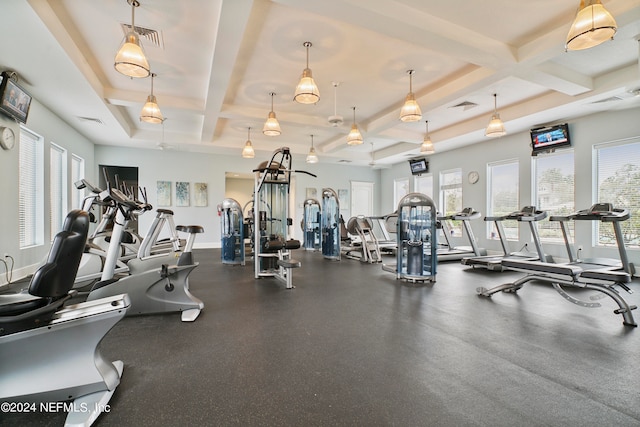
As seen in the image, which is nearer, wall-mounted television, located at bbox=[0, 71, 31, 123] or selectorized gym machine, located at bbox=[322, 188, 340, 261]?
wall-mounted television, located at bbox=[0, 71, 31, 123]

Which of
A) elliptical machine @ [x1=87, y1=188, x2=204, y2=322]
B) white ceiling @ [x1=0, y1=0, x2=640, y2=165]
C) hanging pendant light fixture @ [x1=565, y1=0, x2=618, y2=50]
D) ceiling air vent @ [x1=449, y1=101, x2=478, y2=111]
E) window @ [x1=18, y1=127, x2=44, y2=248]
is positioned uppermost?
ceiling air vent @ [x1=449, y1=101, x2=478, y2=111]

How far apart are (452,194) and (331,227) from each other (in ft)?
14.8

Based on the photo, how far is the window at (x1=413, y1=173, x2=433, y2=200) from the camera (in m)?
10.5

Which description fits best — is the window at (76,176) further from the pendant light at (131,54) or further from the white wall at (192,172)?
the pendant light at (131,54)

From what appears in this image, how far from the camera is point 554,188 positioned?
22.6 feet

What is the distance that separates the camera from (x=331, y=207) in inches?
313

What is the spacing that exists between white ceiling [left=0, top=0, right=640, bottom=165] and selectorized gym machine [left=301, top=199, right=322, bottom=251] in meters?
2.73

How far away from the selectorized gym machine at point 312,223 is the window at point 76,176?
19.1ft

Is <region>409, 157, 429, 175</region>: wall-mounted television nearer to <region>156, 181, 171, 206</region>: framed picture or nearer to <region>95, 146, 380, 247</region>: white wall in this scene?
<region>95, 146, 380, 247</region>: white wall

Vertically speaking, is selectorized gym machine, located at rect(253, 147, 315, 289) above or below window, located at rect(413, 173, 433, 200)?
below

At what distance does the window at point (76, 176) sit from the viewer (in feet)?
23.4

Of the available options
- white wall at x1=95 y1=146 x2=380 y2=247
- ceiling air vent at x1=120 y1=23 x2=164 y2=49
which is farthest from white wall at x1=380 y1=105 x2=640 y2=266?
ceiling air vent at x1=120 y1=23 x2=164 y2=49

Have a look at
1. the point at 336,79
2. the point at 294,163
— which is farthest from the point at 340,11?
the point at 294,163

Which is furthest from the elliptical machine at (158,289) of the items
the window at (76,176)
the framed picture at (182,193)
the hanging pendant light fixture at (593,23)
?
the framed picture at (182,193)
